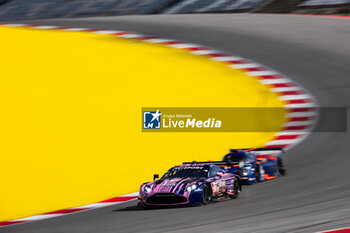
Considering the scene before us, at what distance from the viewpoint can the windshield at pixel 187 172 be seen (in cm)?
1093

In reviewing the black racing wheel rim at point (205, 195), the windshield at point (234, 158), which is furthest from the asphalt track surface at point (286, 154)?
the windshield at point (234, 158)

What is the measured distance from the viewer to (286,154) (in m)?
13.9

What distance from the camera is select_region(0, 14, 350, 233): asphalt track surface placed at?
29.2ft

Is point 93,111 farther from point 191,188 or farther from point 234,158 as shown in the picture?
point 191,188

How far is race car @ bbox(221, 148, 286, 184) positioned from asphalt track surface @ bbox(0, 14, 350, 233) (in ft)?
0.96

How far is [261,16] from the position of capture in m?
24.7

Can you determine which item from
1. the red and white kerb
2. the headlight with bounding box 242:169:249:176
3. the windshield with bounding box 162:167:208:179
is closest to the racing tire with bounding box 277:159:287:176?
the headlight with bounding box 242:169:249:176

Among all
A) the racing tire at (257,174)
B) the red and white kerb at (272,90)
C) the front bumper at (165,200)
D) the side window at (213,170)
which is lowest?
the front bumper at (165,200)

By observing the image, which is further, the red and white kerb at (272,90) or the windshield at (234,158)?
the windshield at (234,158)

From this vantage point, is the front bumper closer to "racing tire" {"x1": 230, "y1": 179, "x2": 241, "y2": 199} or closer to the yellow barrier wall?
"racing tire" {"x1": 230, "y1": 179, "x2": 241, "y2": 199}

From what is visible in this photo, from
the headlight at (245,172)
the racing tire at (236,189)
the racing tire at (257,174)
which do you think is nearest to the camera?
the racing tire at (236,189)

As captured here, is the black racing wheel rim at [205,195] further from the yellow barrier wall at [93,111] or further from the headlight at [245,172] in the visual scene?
the yellow barrier wall at [93,111]

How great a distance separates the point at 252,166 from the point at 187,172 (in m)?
1.56

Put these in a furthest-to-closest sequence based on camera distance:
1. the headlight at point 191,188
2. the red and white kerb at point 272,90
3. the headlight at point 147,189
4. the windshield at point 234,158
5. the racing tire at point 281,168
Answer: the windshield at point 234,158 → the racing tire at point 281,168 → the red and white kerb at point 272,90 → the headlight at point 147,189 → the headlight at point 191,188
